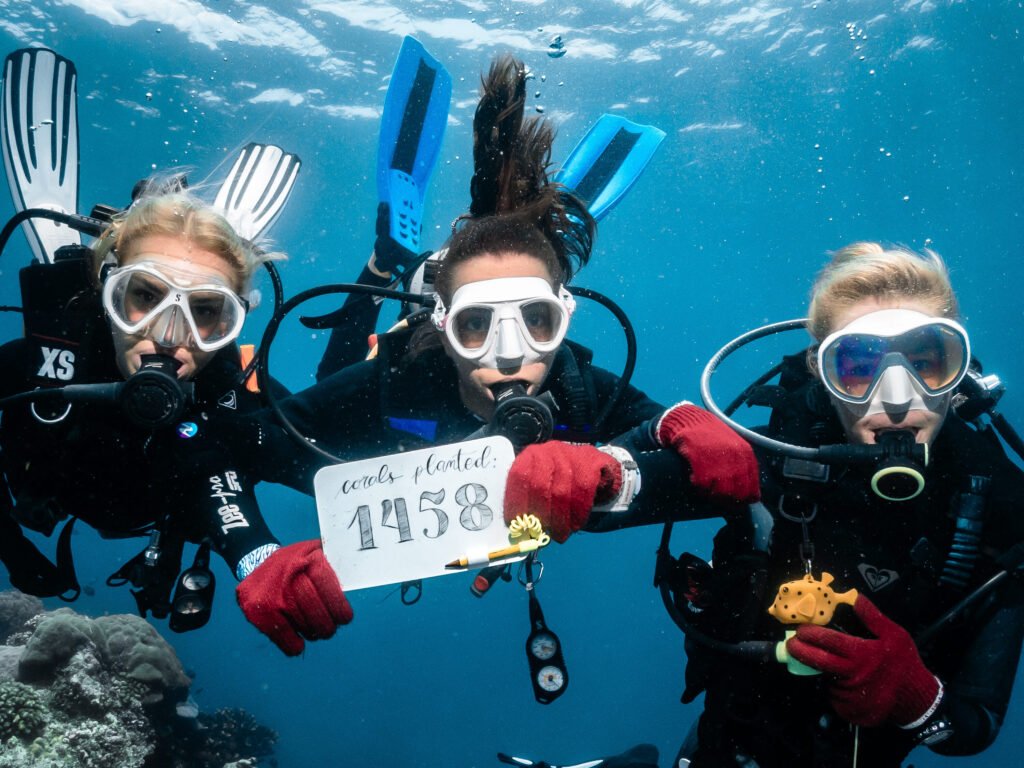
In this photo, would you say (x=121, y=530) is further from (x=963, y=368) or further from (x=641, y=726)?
(x=641, y=726)

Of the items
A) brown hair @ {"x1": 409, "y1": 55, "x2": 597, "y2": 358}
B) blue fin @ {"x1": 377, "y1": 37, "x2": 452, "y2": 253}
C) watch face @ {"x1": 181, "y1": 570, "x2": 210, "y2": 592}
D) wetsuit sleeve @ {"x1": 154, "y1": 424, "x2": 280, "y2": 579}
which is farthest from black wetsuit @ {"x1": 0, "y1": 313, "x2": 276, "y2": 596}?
blue fin @ {"x1": 377, "y1": 37, "x2": 452, "y2": 253}

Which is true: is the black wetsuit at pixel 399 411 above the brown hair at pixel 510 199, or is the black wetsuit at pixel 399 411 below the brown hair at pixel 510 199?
below

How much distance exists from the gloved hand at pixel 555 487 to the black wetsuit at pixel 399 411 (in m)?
1.16

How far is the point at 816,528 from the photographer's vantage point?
283 cm

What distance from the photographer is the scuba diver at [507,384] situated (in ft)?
7.05

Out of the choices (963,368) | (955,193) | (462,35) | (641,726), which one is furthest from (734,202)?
(963,368)

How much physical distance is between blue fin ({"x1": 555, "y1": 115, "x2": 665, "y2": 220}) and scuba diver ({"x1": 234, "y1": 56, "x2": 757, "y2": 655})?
274cm

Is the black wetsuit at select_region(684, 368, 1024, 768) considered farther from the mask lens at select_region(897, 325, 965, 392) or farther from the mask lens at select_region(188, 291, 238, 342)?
the mask lens at select_region(188, 291, 238, 342)

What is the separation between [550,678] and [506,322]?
166 centimetres

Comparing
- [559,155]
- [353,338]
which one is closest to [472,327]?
[353,338]

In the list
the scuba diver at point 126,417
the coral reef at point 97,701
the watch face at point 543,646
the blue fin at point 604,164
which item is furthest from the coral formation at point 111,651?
the blue fin at point 604,164

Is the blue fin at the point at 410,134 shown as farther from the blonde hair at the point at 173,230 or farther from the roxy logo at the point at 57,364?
the roxy logo at the point at 57,364

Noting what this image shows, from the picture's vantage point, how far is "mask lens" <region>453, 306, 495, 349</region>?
2.97 meters

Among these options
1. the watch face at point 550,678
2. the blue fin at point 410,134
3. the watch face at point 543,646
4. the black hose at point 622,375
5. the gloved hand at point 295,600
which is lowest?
the watch face at point 550,678
